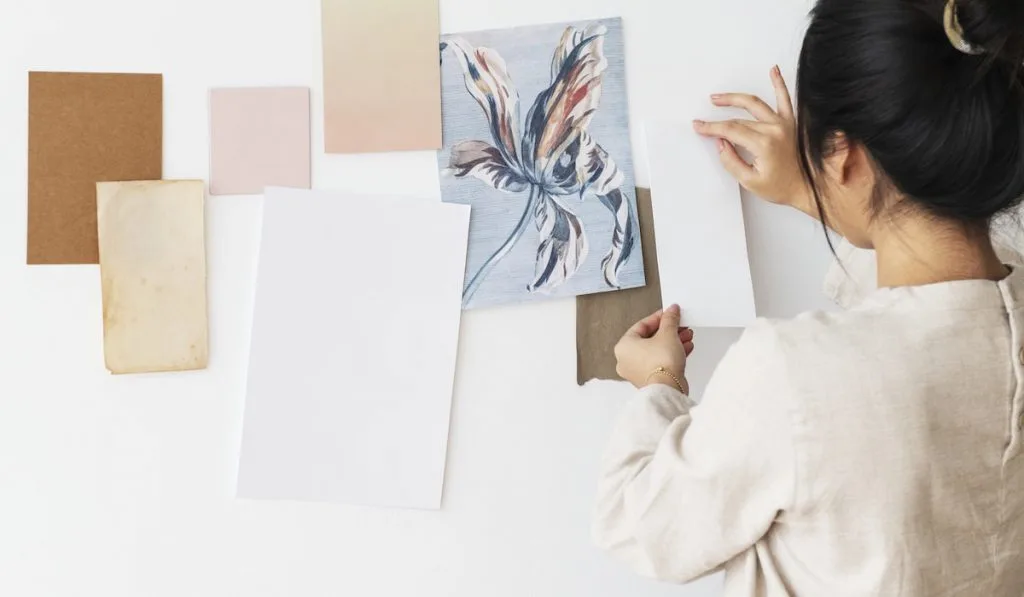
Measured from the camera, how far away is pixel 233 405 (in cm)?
79

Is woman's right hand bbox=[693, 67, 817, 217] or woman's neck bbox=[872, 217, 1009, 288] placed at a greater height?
woman's right hand bbox=[693, 67, 817, 217]

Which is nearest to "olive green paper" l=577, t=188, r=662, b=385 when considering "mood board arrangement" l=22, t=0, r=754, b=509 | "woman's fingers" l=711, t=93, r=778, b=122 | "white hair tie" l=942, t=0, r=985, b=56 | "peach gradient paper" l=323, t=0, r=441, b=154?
"mood board arrangement" l=22, t=0, r=754, b=509

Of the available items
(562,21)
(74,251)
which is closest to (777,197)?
(562,21)

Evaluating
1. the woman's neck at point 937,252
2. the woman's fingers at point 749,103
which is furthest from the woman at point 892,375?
the woman's fingers at point 749,103

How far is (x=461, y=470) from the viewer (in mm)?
826

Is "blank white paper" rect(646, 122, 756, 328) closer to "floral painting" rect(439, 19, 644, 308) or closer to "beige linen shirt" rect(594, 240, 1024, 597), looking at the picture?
"floral painting" rect(439, 19, 644, 308)

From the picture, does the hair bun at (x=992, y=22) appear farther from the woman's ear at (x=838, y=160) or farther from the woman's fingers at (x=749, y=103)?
the woman's fingers at (x=749, y=103)

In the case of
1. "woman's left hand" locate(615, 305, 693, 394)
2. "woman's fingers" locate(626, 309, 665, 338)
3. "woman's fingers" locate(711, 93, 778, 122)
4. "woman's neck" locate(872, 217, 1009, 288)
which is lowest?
"woman's left hand" locate(615, 305, 693, 394)

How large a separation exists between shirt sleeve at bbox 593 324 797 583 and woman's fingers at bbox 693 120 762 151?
293 millimetres

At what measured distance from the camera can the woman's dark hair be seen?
500mm

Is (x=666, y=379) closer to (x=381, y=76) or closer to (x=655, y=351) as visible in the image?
(x=655, y=351)

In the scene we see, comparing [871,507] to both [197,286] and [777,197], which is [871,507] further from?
[197,286]

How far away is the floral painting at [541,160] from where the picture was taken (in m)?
0.81

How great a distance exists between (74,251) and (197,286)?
0.11 meters
